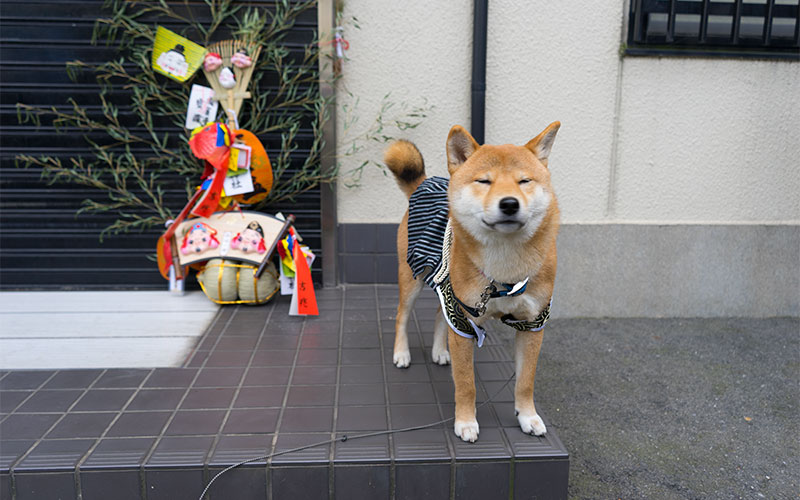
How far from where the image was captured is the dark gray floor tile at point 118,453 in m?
2.14

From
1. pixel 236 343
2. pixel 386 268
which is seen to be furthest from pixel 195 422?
pixel 386 268

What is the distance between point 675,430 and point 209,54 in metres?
4.07

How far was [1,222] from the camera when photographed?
4.41 m

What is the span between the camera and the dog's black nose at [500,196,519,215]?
6.22 feet

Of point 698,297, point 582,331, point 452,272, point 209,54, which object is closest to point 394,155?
point 452,272

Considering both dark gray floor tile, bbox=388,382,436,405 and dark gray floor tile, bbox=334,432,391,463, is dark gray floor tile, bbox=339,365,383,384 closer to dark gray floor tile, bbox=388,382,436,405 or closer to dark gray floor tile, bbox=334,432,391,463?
dark gray floor tile, bbox=388,382,436,405

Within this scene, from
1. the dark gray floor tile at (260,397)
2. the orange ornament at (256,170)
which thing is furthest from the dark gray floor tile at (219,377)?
the orange ornament at (256,170)

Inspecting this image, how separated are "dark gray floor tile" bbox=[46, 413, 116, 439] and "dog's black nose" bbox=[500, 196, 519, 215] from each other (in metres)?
1.97

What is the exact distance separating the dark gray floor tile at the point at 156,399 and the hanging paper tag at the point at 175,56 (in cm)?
254

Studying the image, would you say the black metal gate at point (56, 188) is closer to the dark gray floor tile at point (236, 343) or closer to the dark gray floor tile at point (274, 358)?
the dark gray floor tile at point (236, 343)

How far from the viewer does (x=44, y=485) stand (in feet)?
7.00

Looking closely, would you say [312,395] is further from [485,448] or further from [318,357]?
[485,448]

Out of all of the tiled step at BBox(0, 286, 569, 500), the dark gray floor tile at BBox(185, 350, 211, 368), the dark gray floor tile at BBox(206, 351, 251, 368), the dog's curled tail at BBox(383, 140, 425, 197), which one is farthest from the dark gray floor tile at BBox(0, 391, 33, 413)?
the dog's curled tail at BBox(383, 140, 425, 197)

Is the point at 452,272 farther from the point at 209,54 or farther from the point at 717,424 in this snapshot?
the point at 209,54
